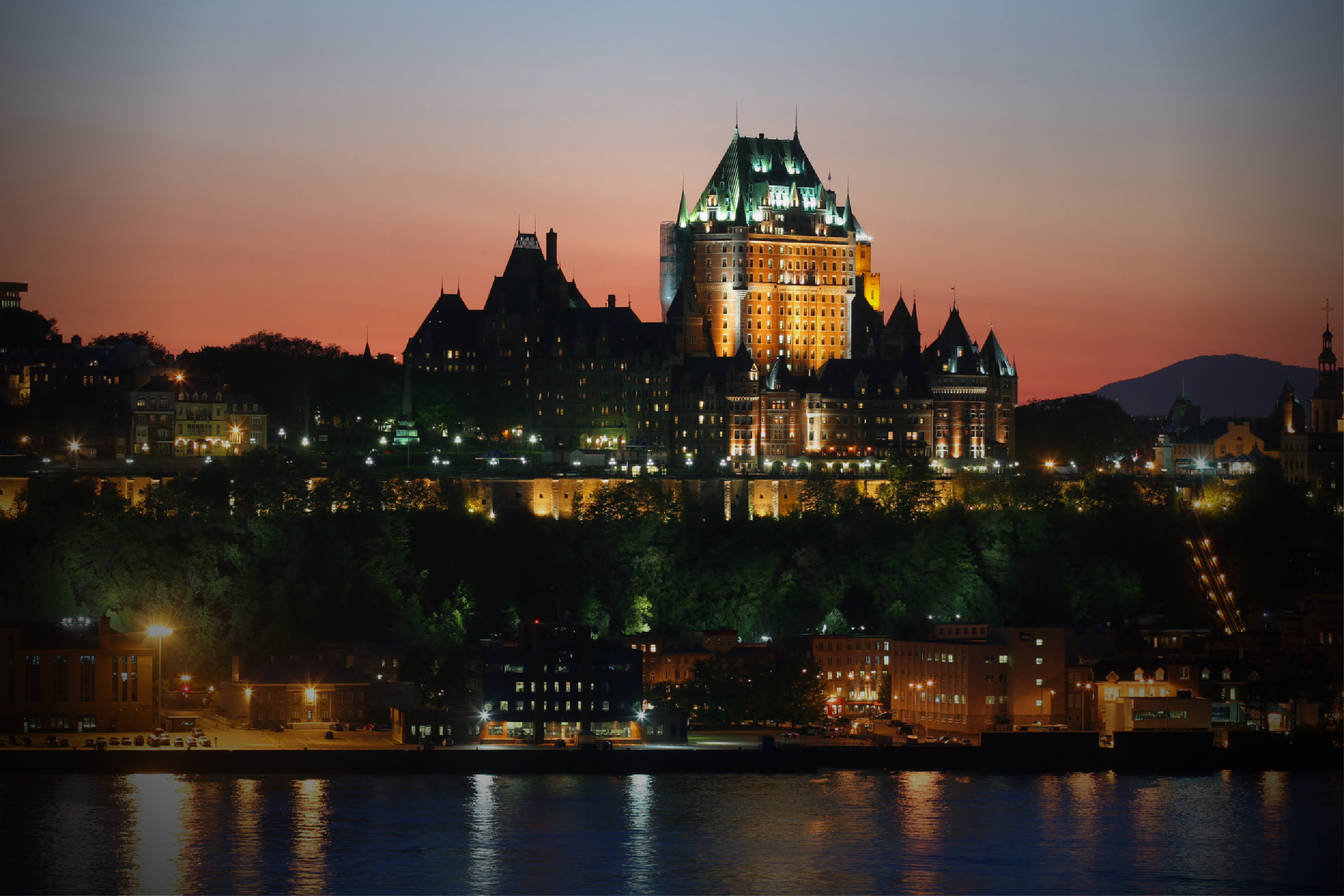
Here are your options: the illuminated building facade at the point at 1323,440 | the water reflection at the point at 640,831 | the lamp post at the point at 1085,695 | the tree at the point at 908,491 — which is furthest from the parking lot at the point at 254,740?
the illuminated building facade at the point at 1323,440

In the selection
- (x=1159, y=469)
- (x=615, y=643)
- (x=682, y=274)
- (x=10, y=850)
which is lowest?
(x=10, y=850)

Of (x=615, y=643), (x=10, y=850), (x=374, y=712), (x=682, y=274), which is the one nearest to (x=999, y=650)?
(x=615, y=643)

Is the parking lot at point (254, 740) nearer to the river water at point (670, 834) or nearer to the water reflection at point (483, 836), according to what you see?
the river water at point (670, 834)

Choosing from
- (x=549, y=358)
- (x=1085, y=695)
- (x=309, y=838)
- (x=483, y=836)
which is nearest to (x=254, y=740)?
(x=309, y=838)

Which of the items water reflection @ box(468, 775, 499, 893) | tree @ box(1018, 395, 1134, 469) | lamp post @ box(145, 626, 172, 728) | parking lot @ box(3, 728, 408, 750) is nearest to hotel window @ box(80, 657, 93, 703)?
parking lot @ box(3, 728, 408, 750)

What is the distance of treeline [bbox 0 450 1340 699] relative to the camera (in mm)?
108938

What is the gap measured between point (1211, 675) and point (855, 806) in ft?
72.4

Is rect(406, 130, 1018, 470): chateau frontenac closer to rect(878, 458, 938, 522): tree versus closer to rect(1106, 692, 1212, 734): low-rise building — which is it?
rect(878, 458, 938, 522): tree

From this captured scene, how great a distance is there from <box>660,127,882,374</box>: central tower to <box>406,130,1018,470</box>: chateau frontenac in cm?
11

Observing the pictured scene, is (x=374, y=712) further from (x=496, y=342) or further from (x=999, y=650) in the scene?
(x=496, y=342)

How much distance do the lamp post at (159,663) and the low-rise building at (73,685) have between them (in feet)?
4.12

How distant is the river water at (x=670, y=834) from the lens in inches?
3036

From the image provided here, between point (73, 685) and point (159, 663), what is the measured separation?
451cm

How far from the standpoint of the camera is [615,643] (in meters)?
105
